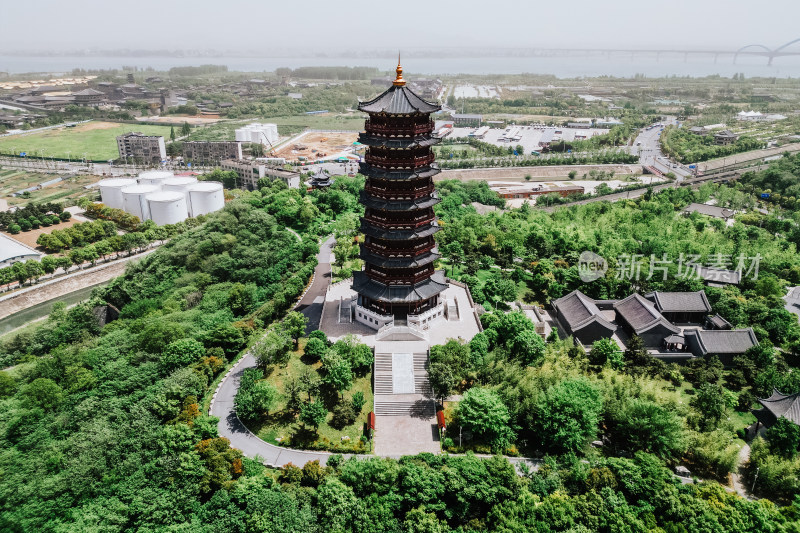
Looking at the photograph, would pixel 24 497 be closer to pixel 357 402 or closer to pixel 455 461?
pixel 357 402

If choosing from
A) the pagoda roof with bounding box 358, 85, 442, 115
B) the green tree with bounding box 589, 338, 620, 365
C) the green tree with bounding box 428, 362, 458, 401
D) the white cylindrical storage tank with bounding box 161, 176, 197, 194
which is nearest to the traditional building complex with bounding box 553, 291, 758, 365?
the green tree with bounding box 589, 338, 620, 365

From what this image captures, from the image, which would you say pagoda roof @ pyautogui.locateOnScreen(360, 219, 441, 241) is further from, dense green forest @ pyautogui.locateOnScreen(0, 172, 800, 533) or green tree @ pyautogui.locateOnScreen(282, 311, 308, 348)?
dense green forest @ pyautogui.locateOnScreen(0, 172, 800, 533)

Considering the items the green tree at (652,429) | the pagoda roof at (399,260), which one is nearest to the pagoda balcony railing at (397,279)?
the pagoda roof at (399,260)

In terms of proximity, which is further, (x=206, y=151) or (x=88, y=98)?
(x=88, y=98)

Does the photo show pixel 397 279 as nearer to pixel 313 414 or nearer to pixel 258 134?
pixel 313 414

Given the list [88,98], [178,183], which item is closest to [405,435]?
[178,183]

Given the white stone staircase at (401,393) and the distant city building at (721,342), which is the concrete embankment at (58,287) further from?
the distant city building at (721,342)
